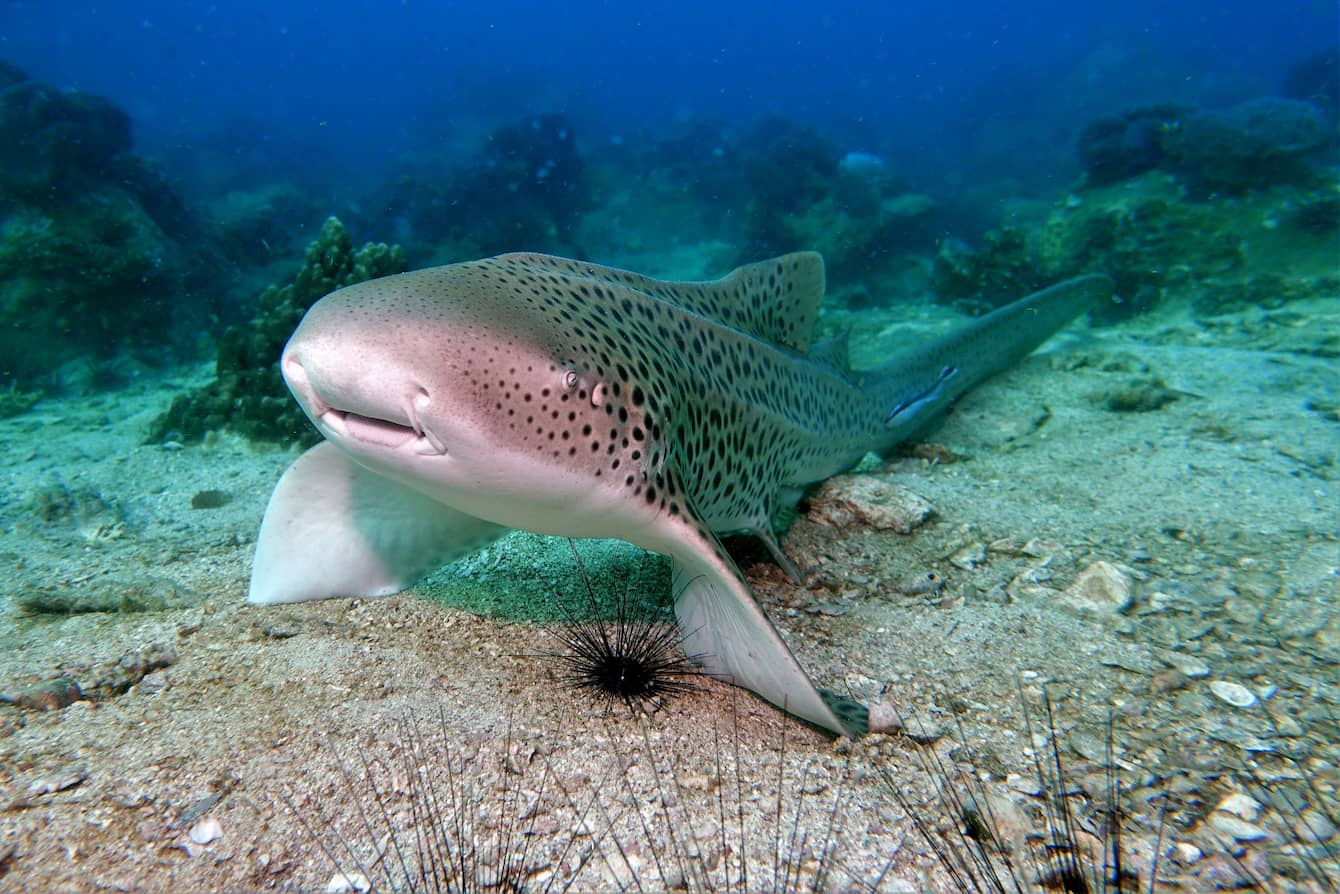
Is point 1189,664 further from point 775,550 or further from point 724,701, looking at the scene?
point 724,701

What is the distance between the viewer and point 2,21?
272ft

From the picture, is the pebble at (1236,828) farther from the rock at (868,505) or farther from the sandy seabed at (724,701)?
→ the rock at (868,505)

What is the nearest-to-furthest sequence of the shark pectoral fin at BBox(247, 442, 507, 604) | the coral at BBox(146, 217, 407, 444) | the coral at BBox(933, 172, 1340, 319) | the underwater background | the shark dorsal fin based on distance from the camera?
the underwater background → the shark pectoral fin at BBox(247, 442, 507, 604) → the shark dorsal fin → the coral at BBox(146, 217, 407, 444) → the coral at BBox(933, 172, 1340, 319)

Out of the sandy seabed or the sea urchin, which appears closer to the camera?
the sandy seabed

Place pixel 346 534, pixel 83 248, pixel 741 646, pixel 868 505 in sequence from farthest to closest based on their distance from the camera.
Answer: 1. pixel 83 248
2. pixel 868 505
3. pixel 346 534
4. pixel 741 646

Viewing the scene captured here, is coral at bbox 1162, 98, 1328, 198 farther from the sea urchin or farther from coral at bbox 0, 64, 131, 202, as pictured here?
coral at bbox 0, 64, 131, 202

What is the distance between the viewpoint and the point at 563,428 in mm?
2271

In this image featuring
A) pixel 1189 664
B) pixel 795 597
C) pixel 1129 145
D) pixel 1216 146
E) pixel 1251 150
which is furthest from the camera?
pixel 1129 145

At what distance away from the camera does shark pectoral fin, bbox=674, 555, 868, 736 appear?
8.49ft

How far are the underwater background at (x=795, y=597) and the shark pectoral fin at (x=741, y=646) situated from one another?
0.13m

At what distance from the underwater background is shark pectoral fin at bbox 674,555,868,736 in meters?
0.13

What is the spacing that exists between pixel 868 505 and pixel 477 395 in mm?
3507

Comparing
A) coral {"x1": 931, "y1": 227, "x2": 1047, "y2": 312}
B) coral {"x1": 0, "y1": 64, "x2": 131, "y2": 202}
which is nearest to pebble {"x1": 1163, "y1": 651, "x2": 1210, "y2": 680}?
coral {"x1": 931, "y1": 227, "x2": 1047, "y2": 312}

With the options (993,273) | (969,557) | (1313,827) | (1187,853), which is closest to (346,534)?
(1187,853)
